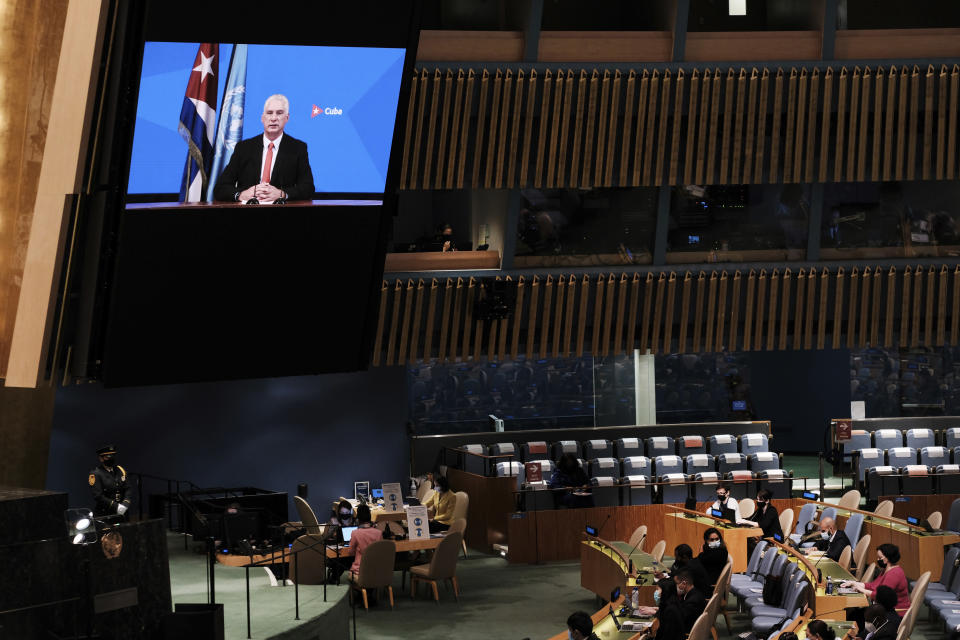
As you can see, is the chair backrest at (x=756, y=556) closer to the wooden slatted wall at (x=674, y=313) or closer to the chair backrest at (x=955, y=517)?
the chair backrest at (x=955, y=517)

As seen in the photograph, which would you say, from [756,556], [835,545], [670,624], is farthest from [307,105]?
[835,545]

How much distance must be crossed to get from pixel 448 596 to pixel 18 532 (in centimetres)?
596

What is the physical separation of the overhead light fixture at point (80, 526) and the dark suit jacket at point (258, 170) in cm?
256

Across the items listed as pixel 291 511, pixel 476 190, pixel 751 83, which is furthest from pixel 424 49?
pixel 291 511

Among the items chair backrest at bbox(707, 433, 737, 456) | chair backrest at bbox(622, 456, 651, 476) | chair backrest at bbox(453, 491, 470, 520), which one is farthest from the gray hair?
chair backrest at bbox(707, 433, 737, 456)

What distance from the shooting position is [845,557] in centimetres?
1236

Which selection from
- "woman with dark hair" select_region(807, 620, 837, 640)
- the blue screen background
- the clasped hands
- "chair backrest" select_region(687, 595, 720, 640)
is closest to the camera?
"woman with dark hair" select_region(807, 620, 837, 640)

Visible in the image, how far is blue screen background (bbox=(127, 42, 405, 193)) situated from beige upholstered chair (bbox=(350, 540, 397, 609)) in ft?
13.9

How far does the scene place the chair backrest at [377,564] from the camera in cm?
1330

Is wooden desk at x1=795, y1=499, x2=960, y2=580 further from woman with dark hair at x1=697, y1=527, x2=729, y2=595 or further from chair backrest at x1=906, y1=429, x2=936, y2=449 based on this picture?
chair backrest at x1=906, y1=429, x2=936, y2=449

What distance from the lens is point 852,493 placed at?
1552cm

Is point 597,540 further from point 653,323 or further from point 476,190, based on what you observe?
point 476,190

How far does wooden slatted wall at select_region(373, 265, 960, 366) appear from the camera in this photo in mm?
15453

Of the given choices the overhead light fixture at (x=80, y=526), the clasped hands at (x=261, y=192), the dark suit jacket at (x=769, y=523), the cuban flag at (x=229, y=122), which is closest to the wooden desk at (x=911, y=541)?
the dark suit jacket at (x=769, y=523)
